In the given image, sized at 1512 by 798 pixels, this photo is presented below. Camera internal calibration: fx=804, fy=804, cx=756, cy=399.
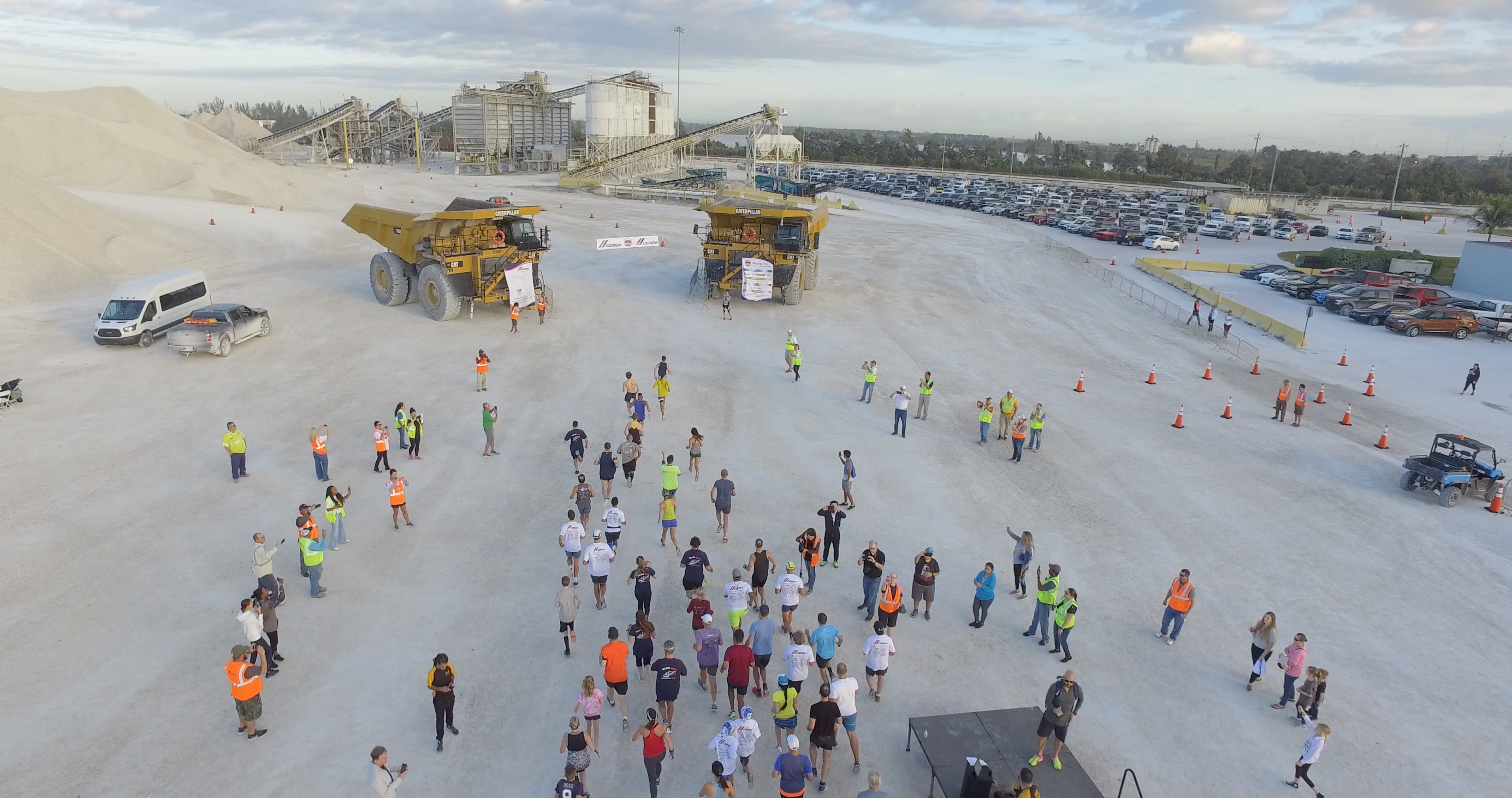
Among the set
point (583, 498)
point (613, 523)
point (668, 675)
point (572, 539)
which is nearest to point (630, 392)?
point (583, 498)

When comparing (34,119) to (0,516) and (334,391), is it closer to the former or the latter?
(334,391)

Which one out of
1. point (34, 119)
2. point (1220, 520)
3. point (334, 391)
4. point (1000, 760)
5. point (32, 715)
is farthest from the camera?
point (34, 119)

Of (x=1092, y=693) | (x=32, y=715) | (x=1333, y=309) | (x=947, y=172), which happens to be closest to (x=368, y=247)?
(x=32, y=715)

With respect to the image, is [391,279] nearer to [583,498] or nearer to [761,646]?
[583,498]

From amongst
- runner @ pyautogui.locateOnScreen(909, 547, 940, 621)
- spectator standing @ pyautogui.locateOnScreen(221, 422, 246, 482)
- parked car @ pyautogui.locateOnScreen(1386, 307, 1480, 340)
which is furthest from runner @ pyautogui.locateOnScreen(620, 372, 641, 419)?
parked car @ pyautogui.locateOnScreen(1386, 307, 1480, 340)

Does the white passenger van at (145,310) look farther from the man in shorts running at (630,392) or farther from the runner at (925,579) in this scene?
the runner at (925,579)

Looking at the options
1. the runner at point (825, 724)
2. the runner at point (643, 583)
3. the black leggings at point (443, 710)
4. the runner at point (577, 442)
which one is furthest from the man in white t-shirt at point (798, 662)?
the runner at point (577, 442)
